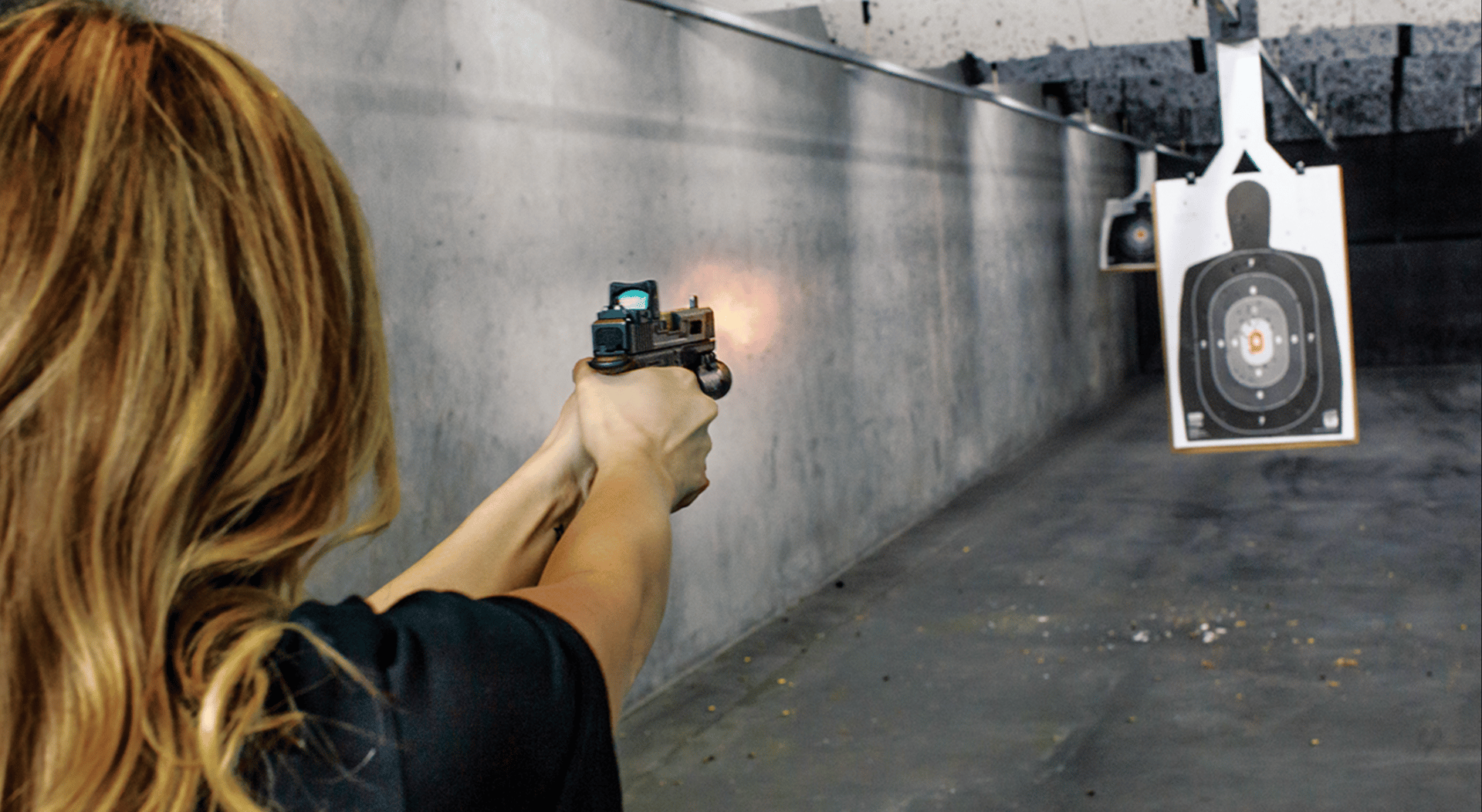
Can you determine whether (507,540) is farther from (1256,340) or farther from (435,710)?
(1256,340)

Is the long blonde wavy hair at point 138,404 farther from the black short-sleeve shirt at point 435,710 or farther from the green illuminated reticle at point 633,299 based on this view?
the green illuminated reticle at point 633,299

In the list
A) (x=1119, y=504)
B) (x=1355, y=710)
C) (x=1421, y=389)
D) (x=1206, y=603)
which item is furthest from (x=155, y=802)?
(x=1421, y=389)

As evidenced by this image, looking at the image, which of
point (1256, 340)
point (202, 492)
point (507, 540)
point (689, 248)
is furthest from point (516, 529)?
point (1256, 340)

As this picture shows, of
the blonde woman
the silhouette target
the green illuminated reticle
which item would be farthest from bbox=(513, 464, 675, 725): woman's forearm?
the silhouette target

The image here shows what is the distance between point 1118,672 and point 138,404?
2988 millimetres

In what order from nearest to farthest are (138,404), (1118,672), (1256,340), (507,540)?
(138,404) → (507,540) → (1118,672) → (1256,340)

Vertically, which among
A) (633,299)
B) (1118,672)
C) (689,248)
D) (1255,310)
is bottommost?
(1118,672)

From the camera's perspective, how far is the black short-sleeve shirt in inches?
18.3

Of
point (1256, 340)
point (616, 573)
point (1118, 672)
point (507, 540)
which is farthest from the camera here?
point (1256, 340)

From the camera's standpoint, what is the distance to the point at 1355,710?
9.00 ft

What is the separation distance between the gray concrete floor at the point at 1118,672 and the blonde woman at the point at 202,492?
2.06 metres

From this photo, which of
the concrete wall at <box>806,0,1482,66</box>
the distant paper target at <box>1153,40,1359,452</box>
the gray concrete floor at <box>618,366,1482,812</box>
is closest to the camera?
the gray concrete floor at <box>618,366,1482,812</box>

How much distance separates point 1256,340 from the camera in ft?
14.1

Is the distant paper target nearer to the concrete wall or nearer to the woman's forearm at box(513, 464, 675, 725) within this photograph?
the concrete wall
